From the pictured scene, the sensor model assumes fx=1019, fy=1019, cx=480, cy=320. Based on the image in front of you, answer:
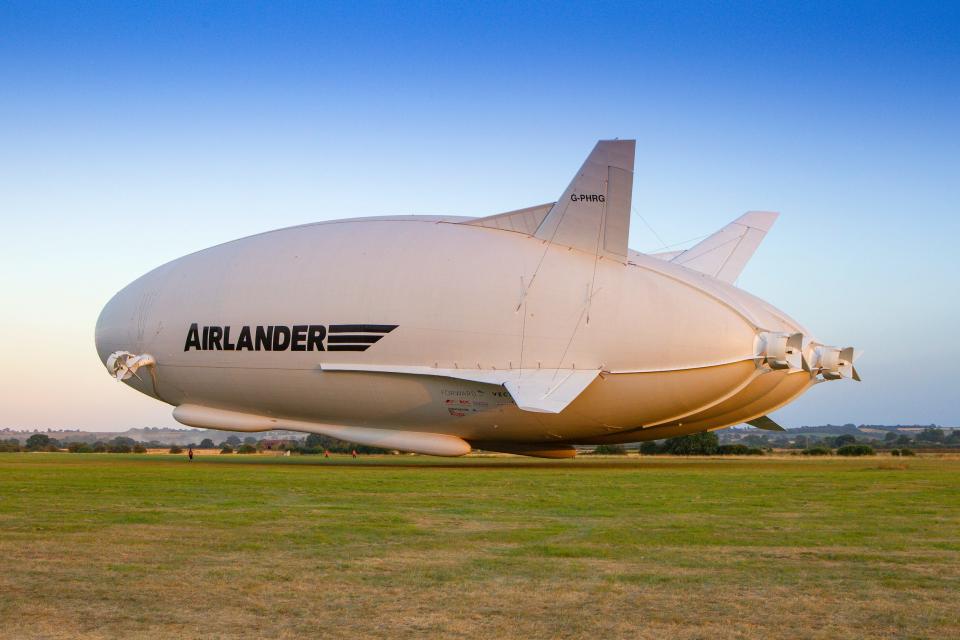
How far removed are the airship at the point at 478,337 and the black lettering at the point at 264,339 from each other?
78 millimetres

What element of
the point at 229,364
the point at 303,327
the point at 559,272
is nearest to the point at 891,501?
the point at 559,272

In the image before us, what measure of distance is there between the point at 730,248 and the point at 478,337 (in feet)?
48.2

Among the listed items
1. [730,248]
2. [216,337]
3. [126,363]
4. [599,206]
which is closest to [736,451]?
[730,248]

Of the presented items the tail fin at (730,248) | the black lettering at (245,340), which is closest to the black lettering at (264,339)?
the black lettering at (245,340)

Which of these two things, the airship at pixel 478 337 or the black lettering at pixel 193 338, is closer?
the airship at pixel 478 337

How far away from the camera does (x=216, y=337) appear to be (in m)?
37.4

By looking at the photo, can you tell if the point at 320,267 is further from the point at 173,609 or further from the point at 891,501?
the point at 173,609

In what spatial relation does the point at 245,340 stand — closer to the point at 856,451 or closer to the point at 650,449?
the point at 856,451

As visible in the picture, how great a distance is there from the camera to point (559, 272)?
32.8m

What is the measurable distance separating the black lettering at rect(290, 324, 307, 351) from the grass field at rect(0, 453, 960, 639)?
12791 mm

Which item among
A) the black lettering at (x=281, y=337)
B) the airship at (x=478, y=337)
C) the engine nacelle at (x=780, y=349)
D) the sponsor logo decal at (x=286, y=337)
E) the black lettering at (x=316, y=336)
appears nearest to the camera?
the engine nacelle at (x=780, y=349)

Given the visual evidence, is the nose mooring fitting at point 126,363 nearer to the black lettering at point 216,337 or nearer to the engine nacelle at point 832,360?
the black lettering at point 216,337

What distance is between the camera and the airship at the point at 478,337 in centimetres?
3195

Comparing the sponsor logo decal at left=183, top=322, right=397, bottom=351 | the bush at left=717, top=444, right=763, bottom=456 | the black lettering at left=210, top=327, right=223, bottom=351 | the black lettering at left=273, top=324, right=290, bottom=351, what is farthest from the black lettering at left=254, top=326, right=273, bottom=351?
the bush at left=717, top=444, right=763, bottom=456
